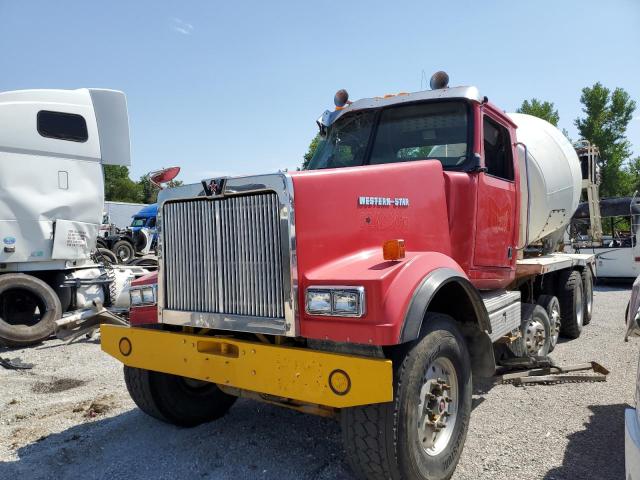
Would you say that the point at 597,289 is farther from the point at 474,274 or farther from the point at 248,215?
the point at 248,215

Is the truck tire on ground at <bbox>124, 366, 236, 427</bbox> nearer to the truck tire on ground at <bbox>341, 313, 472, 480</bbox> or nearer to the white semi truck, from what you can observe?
the truck tire on ground at <bbox>341, 313, 472, 480</bbox>

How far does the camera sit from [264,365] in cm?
297

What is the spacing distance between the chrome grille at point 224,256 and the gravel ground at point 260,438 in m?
1.15

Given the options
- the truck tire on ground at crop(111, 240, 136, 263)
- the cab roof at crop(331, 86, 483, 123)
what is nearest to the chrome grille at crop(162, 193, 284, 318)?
the cab roof at crop(331, 86, 483, 123)

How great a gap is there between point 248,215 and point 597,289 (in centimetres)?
1385

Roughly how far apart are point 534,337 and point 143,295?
4.52 metres

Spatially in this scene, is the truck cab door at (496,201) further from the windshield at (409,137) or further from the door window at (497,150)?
the windshield at (409,137)

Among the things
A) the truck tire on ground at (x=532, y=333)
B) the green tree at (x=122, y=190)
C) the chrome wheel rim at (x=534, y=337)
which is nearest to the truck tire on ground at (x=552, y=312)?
the truck tire on ground at (x=532, y=333)

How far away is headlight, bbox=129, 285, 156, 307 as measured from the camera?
3.65m

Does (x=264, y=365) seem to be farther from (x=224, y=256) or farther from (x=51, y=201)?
(x=51, y=201)

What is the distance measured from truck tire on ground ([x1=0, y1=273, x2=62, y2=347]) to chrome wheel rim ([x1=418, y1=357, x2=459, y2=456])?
20.5 feet

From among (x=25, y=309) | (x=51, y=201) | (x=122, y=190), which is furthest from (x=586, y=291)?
(x=122, y=190)

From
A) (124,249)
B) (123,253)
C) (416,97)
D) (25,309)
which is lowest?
(25,309)

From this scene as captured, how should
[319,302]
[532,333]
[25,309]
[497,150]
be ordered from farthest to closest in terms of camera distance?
1. [25,309]
2. [532,333]
3. [497,150]
4. [319,302]
